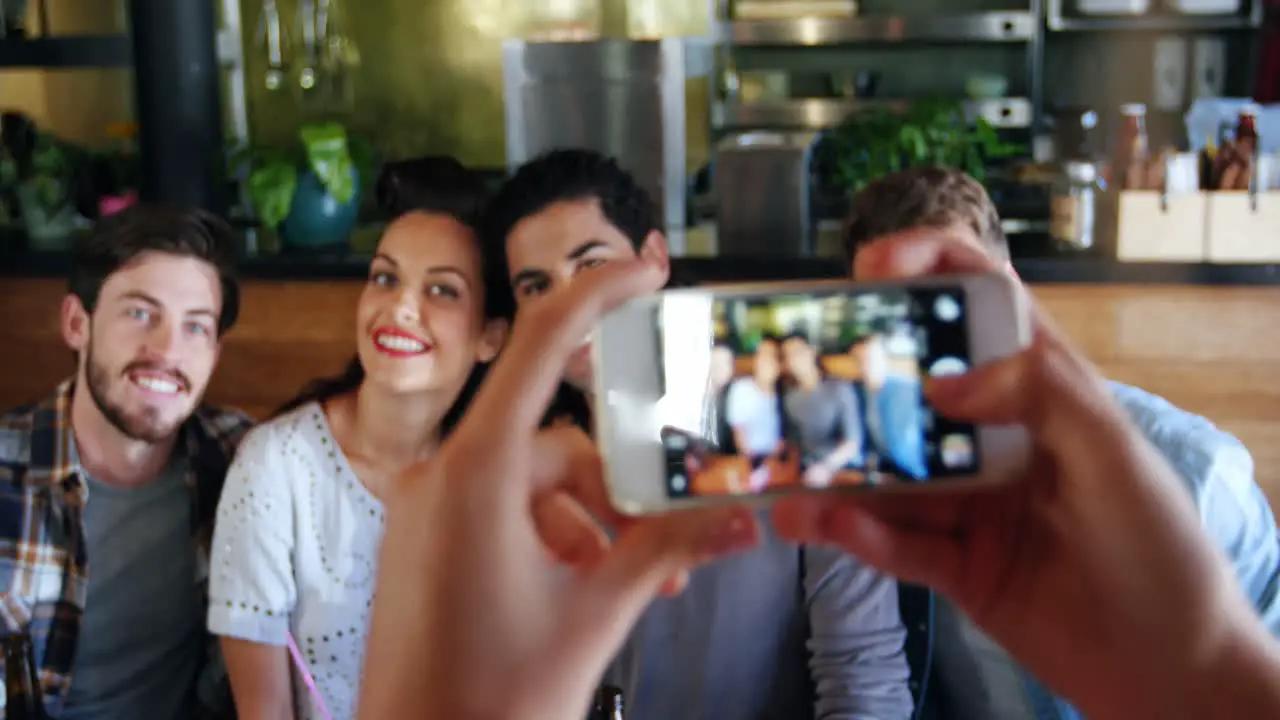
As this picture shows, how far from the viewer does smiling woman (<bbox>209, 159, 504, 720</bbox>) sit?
1534 millimetres

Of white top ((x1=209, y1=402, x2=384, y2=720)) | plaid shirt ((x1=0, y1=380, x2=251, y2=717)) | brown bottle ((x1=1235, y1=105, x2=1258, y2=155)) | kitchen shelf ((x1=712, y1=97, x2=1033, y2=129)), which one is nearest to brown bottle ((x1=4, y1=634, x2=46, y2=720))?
plaid shirt ((x1=0, y1=380, x2=251, y2=717))

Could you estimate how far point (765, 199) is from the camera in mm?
2752

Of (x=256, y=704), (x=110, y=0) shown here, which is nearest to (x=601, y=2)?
(x=110, y=0)

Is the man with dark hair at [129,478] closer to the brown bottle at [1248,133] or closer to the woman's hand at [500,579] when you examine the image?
the woman's hand at [500,579]

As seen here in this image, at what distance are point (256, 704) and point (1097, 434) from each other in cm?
120

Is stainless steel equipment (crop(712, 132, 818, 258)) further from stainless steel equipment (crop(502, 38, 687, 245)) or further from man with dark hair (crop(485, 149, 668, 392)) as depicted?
man with dark hair (crop(485, 149, 668, 392))

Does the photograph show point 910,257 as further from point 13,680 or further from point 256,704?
point 13,680

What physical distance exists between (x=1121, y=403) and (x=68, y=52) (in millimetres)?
2843

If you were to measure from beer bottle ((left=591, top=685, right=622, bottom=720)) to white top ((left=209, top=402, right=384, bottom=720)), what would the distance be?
0.50 metres

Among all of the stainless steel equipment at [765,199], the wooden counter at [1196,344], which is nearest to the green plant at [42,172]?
the stainless steel equipment at [765,199]

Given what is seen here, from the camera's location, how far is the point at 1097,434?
0.58 m

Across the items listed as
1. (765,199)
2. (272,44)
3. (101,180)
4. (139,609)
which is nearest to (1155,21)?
(765,199)

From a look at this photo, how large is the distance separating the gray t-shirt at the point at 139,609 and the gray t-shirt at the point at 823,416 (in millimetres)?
1261

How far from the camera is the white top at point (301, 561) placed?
153 cm
